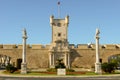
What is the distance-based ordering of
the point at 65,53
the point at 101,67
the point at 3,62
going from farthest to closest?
the point at 3,62 → the point at 65,53 → the point at 101,67

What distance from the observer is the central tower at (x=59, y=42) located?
64.6m

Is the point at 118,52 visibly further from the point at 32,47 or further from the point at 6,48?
the point at 6,48

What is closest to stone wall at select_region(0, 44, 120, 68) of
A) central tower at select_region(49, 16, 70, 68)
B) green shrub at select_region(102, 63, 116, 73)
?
central tower at select_region(49, 16, 70, 68)

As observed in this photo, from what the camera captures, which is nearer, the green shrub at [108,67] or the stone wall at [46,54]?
the green shrub at [108,67]

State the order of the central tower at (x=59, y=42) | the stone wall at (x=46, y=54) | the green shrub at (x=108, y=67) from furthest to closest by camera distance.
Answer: the stone wall at (x=46, y=54), the central tower at (x=59, y=42), the green shrub at (x=108, y=67)

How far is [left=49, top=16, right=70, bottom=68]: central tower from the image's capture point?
64625 mm

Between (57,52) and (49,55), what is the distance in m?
2.20

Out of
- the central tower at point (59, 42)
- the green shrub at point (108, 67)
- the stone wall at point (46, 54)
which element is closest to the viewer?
the green shrub at point (108, 67)

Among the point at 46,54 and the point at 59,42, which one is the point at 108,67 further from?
the point at 46,54

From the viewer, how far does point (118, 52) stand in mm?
68125

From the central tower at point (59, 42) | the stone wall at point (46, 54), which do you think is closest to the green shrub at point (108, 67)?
the central tower at point (59, 42)

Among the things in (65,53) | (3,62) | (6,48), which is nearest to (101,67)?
(65,53)

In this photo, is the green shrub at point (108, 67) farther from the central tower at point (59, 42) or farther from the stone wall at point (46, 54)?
the stone wall at point (46, 54)

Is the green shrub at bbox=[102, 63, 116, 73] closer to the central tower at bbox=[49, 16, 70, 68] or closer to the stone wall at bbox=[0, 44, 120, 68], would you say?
the central tower at bbox=[49, 16, 70, 68]
